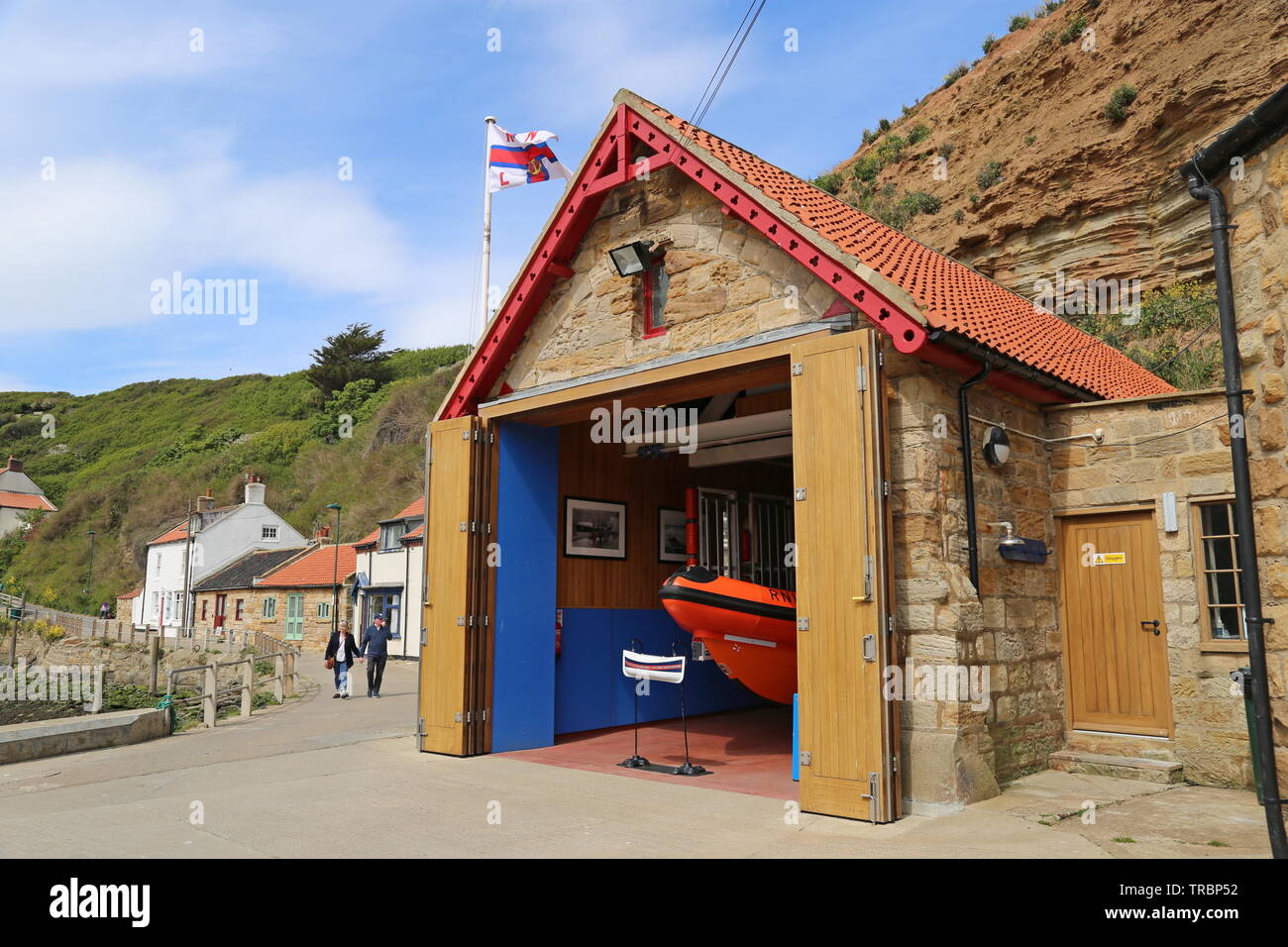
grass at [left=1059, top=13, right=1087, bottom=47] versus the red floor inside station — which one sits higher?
grass at [left=1059, top=13, right=1087, bottom=47]

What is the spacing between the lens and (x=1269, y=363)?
19.5 ft

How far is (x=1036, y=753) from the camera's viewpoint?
8.15 metres

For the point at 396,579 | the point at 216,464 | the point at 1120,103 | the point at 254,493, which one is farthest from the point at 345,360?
the point at 1120,103

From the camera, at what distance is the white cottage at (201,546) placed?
5019 cm

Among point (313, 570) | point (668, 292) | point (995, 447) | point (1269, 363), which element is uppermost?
point (668, 292)

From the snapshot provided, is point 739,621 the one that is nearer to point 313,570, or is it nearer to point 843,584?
point 843,584

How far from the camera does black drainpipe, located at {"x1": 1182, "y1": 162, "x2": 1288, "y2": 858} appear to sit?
5.21 meters

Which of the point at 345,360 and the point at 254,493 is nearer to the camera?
the point at 254,493

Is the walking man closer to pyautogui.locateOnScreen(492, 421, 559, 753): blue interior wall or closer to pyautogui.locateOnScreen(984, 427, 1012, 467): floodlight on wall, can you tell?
pyautogui.locateOnScreen(492, 421, 559, 753): blue interior wall

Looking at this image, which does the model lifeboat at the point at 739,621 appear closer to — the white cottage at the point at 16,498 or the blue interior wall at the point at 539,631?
the blue interior wall at the point at 539,631

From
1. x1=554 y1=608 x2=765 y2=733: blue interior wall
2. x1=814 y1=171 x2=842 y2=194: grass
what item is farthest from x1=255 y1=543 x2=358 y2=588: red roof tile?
x1=554 y1=608 x2=765 y2=733: blue interior wall

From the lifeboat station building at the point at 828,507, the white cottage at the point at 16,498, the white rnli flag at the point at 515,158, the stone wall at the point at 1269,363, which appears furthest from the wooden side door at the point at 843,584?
the white cottage at the point at 16,498

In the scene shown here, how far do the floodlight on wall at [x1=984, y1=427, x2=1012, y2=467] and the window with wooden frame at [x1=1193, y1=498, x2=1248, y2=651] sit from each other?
184cm

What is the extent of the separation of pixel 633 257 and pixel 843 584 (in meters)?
4.06
